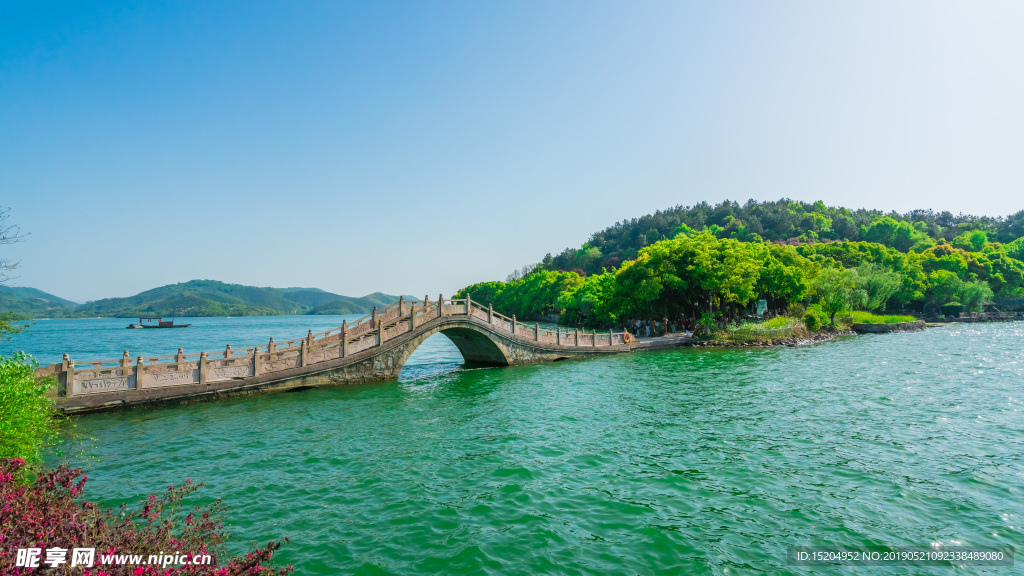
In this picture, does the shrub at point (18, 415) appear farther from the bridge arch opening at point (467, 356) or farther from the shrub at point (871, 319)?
the shrub at point (871, 319)

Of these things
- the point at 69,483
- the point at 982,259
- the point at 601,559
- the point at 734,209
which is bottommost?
the point at 601,559

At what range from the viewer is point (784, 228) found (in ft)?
361

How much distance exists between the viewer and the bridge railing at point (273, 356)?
57.6 feet

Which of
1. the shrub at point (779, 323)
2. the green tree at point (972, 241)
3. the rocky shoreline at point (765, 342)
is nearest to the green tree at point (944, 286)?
the green tree at point (972, 241)

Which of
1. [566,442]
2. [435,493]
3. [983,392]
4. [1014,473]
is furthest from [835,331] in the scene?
[435,493]

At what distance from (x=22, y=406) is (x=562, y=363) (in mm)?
27251

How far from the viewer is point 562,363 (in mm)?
32906

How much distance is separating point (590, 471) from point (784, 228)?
116 meters

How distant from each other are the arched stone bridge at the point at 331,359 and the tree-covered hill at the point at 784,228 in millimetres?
71633

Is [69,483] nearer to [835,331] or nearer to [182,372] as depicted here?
[182,372]

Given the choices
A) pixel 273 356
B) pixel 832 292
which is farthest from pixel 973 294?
pixel 273 356

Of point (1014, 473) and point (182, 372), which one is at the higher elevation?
point (182, 372)

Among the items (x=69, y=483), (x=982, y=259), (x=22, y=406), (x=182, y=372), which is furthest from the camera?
(x=982, y=259)

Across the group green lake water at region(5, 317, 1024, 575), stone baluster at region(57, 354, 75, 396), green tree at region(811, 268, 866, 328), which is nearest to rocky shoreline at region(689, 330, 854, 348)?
green tree at region(811, 268, 866, 328)
